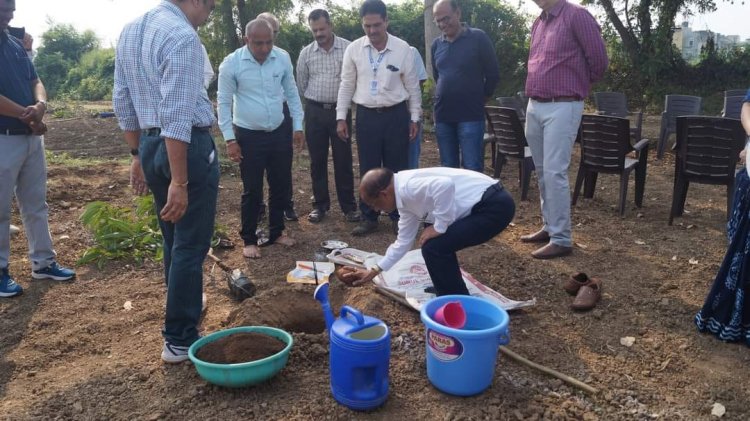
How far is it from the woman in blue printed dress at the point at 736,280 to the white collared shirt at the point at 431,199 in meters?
1.26

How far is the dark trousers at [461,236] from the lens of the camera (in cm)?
306

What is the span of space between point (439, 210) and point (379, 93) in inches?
78.3

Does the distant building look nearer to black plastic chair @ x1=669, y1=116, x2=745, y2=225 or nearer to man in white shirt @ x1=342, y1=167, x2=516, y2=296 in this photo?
black plastic chair @ x1=669, y1=116, x2=745, y2=225

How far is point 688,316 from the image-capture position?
331 centimetres

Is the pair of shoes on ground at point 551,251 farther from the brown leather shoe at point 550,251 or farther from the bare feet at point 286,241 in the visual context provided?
the bare feet at point 286,241

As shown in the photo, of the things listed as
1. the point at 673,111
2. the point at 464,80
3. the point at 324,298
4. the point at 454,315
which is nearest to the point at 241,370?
the point at 324,298

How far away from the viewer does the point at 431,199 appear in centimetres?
293

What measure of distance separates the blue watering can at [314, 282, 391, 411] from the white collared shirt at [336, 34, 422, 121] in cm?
253

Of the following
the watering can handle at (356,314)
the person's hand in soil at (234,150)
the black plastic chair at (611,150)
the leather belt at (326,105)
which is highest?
the leather belt at (326,105)

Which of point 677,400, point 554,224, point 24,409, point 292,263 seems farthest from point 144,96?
point 554,224

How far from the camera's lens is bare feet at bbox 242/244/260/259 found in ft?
14.7

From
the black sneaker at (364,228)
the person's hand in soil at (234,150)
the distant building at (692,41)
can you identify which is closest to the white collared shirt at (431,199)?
the person's hand in soil at (234,150)

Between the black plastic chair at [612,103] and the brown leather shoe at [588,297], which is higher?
the black plastic chair at [612,103]

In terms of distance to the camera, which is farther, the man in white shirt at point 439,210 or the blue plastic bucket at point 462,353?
the man in white shirt at point 439,210
